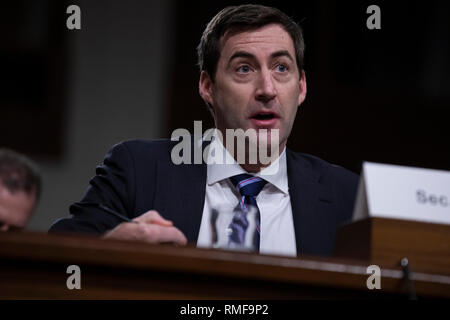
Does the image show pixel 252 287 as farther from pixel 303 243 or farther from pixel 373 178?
pixel 303 243

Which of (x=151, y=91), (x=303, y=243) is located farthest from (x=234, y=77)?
(x=151, y=91)

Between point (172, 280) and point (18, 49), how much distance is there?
3443 mm

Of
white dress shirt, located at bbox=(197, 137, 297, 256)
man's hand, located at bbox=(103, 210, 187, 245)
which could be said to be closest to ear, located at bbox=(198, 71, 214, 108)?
white dress shirt, located at bbox=(197, 137, 297, 256)

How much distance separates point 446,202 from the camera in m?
1.40

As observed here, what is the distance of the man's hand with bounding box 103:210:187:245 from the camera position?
138cm

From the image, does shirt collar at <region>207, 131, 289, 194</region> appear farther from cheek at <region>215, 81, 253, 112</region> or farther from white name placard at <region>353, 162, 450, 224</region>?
white name placard at <region>353, 162, 450, 224</region>

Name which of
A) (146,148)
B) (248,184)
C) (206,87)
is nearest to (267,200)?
(248,184)

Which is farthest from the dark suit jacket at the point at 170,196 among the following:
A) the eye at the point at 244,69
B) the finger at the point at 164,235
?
the finger at the point at 164,235

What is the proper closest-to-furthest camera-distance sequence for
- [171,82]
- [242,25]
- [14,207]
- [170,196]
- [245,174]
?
[170,196] → [245,174] → [242,25] → [14,207] → [171,82]

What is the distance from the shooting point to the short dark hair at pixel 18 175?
8.36 feet

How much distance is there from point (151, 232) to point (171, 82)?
3088 mm

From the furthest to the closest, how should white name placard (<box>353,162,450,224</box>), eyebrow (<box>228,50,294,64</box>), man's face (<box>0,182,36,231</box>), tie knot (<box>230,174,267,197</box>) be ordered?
1. man's face (<box>0,182,36,231</box>)
2. eyebrow (<box>228,50,294,64</box>)
3. tie knot (<box>230,174,267,197</box>)
4. white name placard (<box>353,162,450,224</box>)

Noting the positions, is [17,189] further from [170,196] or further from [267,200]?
[267,200]

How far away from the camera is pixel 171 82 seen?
4402 mm
